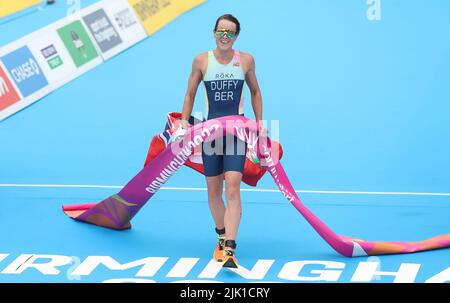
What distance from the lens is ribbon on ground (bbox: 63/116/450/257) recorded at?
760 centimetres

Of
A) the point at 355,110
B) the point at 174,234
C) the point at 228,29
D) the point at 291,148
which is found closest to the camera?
the point at 228,29

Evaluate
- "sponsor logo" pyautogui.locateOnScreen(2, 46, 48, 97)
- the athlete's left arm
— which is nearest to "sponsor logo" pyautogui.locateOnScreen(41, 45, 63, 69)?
"sponsor logo" pyautogui.locateOnScreen(2, 46, 48, 97)

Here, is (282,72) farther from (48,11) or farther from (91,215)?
(91,215)

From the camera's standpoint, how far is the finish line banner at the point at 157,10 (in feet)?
47.2

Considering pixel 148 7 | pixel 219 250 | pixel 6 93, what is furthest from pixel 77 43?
pixel 219 250

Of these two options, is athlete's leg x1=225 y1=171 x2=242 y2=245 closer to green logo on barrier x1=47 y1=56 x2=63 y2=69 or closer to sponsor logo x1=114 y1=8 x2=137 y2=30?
green logo on barrier x1=47 y1=56 x2=63 y2=69

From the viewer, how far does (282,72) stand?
43.2ft

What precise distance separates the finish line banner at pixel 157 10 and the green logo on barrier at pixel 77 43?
3.88ft

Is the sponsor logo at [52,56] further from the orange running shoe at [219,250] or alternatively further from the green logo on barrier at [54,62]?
the orange running shoe at [219,250]

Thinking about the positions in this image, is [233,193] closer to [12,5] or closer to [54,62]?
[54,62]

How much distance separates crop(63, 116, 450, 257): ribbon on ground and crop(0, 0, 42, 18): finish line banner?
6.73 metres

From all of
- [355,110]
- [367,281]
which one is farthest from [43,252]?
[355,110]

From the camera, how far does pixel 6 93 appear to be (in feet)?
39.3
